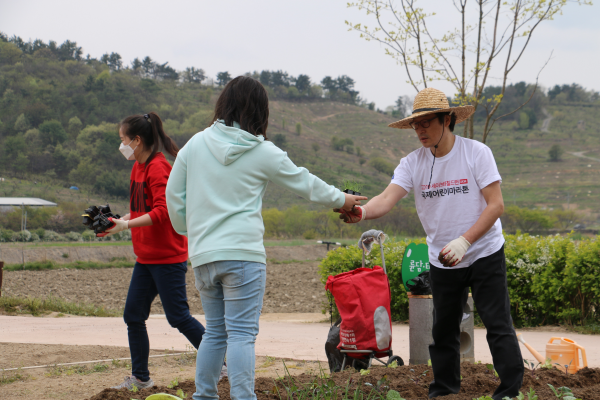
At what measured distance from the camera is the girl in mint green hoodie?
2316mm

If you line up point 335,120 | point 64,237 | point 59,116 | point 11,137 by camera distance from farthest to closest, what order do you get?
point 335,120 < point 59,116 < point 11,137 < point 64,237

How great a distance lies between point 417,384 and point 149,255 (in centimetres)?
176

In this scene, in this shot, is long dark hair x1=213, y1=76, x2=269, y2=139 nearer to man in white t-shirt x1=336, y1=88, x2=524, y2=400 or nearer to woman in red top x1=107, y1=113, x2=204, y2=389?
man in white t-shirt x1=336, y1=88, x2=524, y2=400

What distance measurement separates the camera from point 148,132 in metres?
3.60

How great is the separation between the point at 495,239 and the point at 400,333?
3.79 metres

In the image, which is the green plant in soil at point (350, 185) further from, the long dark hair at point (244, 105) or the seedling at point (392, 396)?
the seedling at point (392, 396)

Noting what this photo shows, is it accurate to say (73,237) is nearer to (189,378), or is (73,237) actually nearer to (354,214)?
(189,378)

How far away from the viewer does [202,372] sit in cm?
243

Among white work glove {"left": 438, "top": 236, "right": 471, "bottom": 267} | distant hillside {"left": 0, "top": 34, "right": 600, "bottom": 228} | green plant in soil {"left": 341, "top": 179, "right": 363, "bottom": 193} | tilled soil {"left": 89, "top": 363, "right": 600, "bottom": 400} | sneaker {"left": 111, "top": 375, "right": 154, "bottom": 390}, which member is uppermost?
distant hillside {"left": 0, "top": 34, "right": 600, "bottom": 228}

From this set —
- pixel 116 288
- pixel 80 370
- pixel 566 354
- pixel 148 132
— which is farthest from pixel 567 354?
pixel 116 288

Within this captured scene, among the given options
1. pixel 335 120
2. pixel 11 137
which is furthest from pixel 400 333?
pixel 335 120

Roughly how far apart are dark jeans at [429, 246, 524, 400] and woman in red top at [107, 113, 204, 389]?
1.44m

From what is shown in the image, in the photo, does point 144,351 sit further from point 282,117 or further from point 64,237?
point 282,117

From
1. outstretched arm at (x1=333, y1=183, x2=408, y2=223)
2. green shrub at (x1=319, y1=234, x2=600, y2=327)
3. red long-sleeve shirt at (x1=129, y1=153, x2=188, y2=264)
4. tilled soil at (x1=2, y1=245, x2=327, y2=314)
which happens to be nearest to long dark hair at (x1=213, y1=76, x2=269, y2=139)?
outstretched arm at (x1=333, y1=183, x2=408, y2=223)
